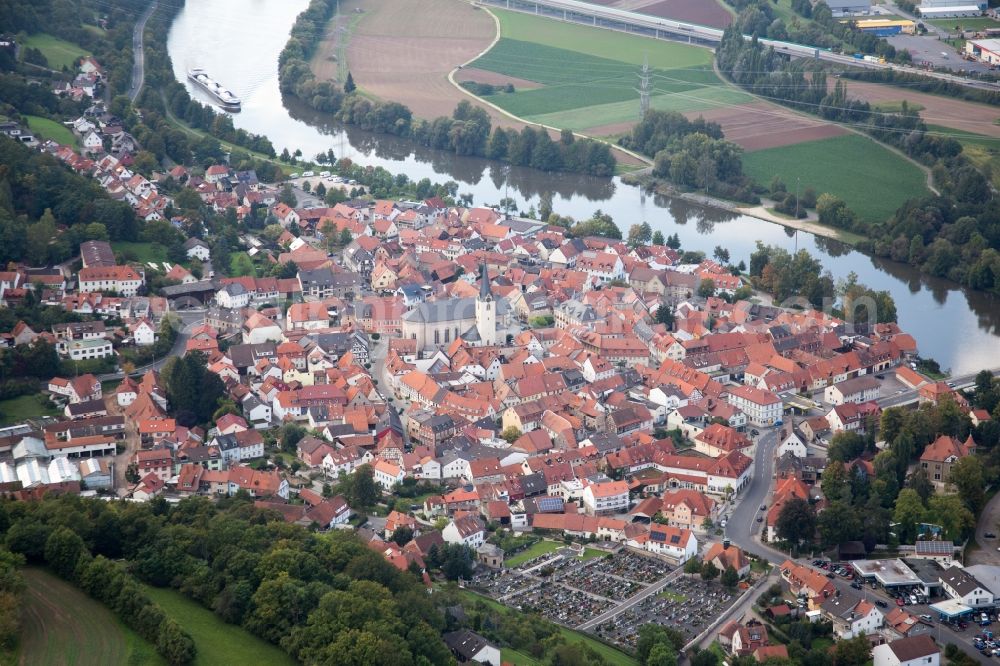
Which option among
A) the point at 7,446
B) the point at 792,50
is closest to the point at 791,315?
the point at 7,446

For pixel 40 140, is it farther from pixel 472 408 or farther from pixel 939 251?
pixel 939 251

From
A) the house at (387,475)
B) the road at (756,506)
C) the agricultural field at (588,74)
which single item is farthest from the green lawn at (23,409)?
the agricultural field at (588,74)

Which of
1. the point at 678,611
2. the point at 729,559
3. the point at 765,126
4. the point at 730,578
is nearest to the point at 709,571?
the point at 730,578

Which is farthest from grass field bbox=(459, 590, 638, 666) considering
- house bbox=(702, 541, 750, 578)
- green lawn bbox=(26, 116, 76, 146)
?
green lawn bbox=(26, 116, 76, 146)

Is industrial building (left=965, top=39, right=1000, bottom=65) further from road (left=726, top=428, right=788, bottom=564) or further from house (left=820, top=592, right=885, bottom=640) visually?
house (left=820, top=592, right=885, bottom=640)

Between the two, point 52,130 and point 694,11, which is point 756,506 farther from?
point 694,11

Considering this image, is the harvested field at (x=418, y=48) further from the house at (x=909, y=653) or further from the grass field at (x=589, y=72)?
the house at (x=909, y=653)
